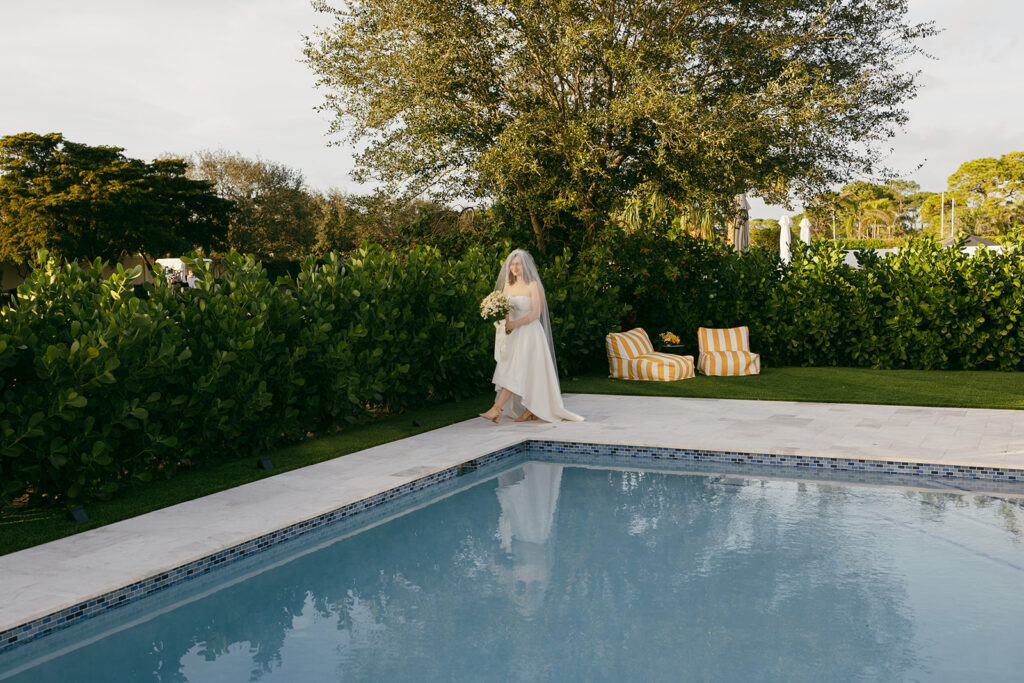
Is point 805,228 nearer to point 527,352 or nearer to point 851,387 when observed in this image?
point 851,387

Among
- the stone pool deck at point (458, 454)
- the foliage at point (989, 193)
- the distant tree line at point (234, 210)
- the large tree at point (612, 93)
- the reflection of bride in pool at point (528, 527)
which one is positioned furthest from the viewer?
the foliage at point (989, 193)

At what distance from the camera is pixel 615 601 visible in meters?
4.92

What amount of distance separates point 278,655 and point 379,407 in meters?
6.35

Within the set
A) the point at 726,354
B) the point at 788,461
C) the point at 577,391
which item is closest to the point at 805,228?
the point at 726,354

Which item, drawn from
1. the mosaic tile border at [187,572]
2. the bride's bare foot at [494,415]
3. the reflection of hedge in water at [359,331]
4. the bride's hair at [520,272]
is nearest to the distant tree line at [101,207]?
the reflection of hedge in water at [359,331]

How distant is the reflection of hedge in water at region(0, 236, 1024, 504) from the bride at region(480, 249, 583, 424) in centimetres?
96

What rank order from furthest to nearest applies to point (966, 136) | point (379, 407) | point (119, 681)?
1. point (966, 136)
2. point (379, 407)
3. point (119, 681)

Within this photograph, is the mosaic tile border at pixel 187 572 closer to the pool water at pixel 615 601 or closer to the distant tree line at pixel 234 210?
the pool water at pixel 615 601

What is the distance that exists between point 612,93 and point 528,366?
802 centimetres

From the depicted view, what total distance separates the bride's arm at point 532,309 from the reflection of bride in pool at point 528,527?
1722 millimetres

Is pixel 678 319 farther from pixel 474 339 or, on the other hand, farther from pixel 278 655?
pixel 278 655

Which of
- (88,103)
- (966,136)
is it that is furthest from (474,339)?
(966,136)

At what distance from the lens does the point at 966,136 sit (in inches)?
2494

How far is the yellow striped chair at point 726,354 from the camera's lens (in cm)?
1355
